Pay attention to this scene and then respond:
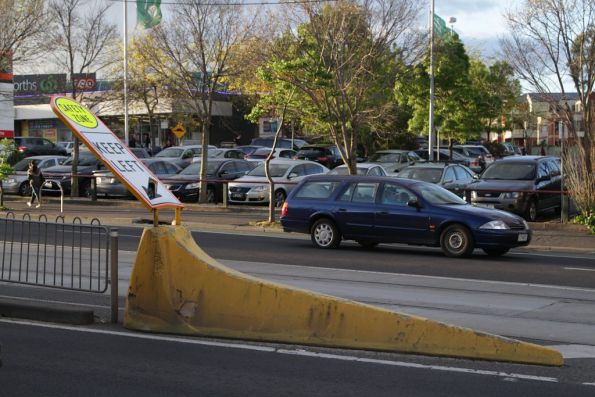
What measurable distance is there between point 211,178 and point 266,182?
134 inches

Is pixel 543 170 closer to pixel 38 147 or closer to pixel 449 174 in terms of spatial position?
pixel 449 174

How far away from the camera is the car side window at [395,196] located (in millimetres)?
16234

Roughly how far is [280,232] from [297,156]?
19.6m

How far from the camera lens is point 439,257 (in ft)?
52.2

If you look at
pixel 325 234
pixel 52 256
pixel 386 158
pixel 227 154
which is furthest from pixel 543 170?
pixel 227 154

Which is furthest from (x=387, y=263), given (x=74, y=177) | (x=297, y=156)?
(x=297, y=156)

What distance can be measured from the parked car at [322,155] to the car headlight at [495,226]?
24230mm

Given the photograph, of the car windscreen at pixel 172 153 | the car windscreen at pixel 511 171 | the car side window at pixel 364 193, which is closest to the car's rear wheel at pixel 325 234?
the car side window at pixel 364 193

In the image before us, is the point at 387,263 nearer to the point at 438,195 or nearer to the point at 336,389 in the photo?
the point at 438,195

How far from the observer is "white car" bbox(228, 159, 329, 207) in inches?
1016

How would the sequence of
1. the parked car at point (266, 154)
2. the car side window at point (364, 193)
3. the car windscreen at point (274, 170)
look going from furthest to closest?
the parked car at point (266, 154) < the car windscreen at point (274, 170) < the car side window at point (364, 193)

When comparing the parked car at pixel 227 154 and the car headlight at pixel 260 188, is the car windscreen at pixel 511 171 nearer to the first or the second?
the car headlight at pixel 260 188

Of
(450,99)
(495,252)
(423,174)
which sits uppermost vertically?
(450,99)

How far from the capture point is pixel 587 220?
64.8ft
